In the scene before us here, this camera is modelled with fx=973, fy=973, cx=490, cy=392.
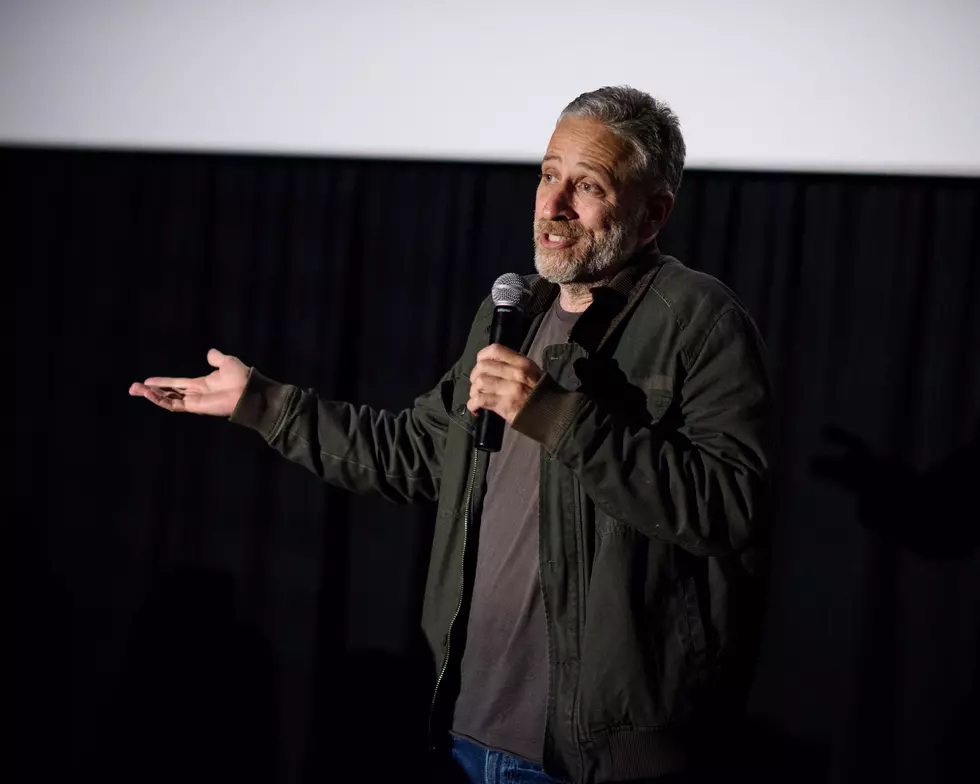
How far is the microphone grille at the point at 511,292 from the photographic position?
171 cm

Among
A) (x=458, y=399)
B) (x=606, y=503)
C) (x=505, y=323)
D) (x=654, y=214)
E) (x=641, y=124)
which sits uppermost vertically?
(x=641, y=124)

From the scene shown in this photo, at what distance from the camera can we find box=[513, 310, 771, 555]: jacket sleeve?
1426mm

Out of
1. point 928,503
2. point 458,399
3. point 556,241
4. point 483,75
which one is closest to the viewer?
point 556,241

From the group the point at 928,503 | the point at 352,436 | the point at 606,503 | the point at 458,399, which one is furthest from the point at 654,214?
the point at 928,503

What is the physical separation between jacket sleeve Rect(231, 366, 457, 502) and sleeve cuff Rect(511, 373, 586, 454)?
54cm

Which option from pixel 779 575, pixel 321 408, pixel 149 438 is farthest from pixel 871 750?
pixel 149 438

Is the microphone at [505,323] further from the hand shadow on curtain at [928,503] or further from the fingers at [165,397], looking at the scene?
the hand shadow on curtain at [928,503]

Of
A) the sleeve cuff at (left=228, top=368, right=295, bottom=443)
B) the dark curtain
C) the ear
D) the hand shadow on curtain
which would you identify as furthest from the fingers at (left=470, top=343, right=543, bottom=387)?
the hand shadow on curtain

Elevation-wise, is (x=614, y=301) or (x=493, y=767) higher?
(x=614, y=301)

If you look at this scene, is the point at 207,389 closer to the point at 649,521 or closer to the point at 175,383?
the point at 175,383

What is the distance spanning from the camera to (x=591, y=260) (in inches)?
68.1

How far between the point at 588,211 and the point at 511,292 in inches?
8.0

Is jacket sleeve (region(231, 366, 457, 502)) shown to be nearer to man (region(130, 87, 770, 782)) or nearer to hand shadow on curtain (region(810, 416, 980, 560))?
man (region(130, 87, 770, 782))

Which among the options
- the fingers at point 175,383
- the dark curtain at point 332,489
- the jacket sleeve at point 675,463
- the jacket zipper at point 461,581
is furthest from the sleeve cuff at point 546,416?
the dark curtain at point 332,489
